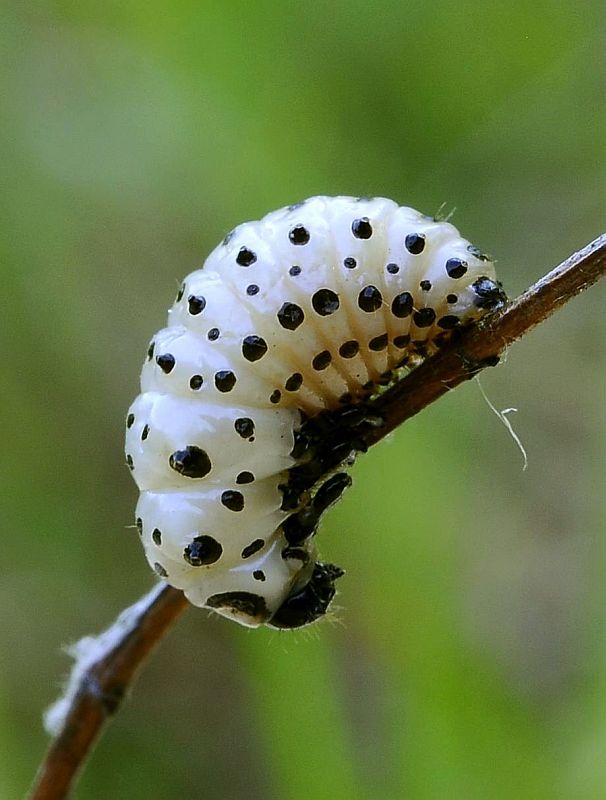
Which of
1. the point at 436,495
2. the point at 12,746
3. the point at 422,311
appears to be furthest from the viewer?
the point at 12,746

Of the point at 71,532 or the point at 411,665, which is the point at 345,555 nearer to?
the point at 411,665

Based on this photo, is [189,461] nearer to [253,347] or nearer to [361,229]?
[253,347]

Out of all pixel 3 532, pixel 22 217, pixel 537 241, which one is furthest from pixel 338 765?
pixel 22 217

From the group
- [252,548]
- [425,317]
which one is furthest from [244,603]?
[425,317]

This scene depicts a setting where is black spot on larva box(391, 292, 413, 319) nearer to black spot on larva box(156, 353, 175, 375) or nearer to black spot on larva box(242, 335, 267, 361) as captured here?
black spot on larva box(242, 335, 267, 361)

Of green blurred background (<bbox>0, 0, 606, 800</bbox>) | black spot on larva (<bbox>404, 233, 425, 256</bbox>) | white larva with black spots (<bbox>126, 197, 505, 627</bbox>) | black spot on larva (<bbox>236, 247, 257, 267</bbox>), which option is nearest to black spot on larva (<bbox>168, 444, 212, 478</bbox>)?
white larva with black spots (<bbox>126, 197, 505, 627</bbox>)

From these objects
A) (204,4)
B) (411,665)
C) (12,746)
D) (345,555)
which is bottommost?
(12,746)

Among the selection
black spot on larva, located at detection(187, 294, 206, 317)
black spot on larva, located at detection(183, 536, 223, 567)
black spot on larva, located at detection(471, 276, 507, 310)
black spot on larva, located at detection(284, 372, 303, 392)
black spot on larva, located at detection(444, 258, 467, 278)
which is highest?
black spot on larva, located at detection(187, 294, 206, 317)
